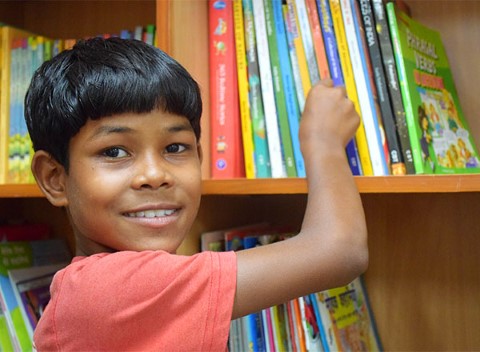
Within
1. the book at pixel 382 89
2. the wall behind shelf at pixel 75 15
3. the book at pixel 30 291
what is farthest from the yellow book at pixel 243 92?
the book at pixel 30 291

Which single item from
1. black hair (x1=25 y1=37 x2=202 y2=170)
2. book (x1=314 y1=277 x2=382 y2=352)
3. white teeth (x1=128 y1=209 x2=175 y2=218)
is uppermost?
black hair (x1=25 y1=37 x2=202 y2=170)

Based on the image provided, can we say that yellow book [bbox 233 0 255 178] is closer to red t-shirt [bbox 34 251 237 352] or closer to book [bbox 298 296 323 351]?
book [bbox 298 296 323 351]

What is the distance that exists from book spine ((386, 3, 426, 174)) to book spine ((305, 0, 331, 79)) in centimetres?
11

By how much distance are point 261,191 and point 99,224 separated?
0.27 m

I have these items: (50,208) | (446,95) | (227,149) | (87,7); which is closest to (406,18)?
(446,95)

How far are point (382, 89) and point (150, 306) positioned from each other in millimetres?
544

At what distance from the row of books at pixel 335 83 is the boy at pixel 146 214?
0.09 meters

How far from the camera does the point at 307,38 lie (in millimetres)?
1132

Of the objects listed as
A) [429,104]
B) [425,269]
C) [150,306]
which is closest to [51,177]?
[150,306]

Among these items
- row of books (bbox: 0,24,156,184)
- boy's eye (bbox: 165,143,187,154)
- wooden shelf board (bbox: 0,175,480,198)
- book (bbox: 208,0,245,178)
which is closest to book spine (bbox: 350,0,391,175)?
wooden shelf board (bbox: 0,175,480,198)

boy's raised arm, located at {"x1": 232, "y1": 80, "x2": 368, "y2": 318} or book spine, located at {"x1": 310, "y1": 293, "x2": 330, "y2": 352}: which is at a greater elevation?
boy's raised arm, located at {"x1": 232, "y1": 80, "x2": 368, "y2": 318}

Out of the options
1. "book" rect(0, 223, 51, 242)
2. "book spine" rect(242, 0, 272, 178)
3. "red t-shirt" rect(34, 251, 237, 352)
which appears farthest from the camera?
"book" rect(0, 223, 51, 242)

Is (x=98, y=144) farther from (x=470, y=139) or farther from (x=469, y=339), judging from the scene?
(x=469, y=339)

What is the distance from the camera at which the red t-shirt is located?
0.78 metres
